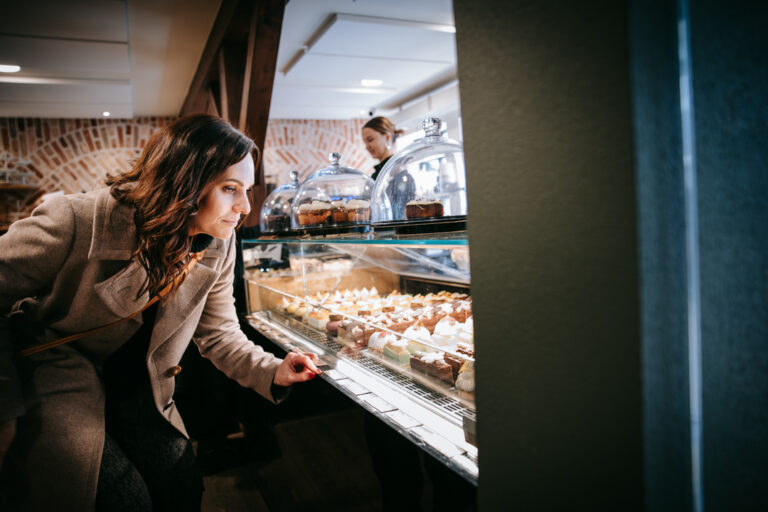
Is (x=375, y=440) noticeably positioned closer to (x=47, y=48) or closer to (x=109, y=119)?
(x=47, y=48)

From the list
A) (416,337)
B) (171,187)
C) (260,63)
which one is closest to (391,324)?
(416,337)

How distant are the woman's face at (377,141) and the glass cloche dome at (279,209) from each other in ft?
4.33

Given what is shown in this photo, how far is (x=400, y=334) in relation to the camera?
1705 millimetres

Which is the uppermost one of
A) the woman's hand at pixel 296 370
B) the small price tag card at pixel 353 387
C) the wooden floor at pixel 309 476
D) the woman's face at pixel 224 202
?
the woman's face at pixel 224 202

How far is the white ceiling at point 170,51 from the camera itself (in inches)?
140

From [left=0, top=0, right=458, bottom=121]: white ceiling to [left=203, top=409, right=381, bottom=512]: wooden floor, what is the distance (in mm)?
3079

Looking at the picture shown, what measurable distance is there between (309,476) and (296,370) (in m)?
1.08

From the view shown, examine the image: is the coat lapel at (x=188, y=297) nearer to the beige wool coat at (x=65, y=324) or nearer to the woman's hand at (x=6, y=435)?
the beige wool coat at (x=65, y=324)

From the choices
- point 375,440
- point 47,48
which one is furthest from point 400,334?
point 47,48

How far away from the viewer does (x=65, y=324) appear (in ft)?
4.74

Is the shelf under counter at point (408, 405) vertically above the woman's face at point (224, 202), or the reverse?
the woman's face at point (224, 202)

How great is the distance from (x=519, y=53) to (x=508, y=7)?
0.26 ft

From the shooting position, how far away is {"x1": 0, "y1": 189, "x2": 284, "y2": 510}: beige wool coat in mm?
1309

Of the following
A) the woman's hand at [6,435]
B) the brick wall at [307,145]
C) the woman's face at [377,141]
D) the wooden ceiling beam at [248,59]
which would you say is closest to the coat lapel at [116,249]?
the woman's hand at [6,435]
